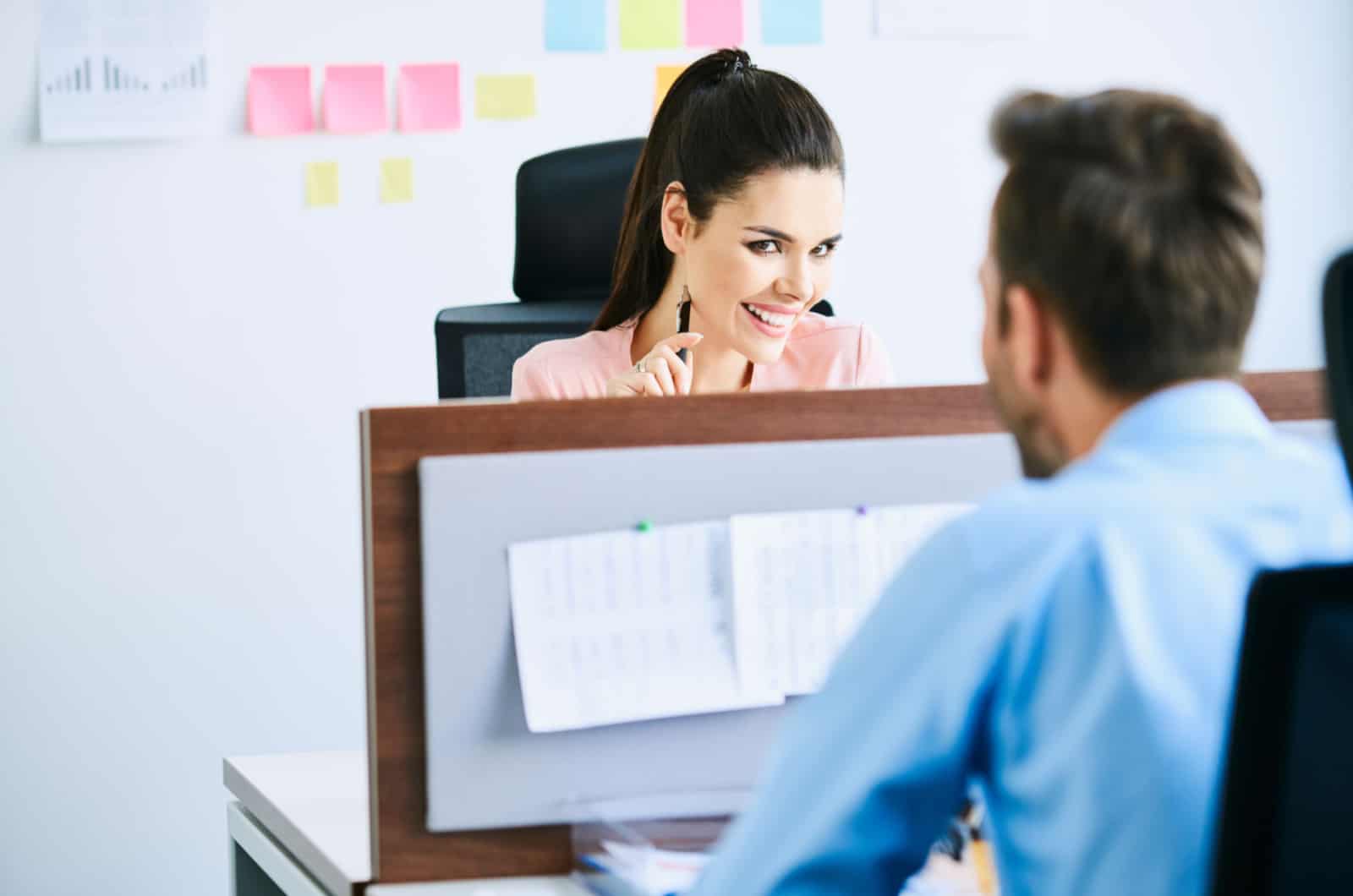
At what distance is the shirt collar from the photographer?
2.45ft

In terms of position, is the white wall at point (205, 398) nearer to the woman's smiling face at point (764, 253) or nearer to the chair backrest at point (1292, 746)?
the woman's smiling face at point (764, 253)

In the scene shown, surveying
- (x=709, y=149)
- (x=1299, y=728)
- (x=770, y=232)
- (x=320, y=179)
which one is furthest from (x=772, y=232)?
(x=1299, y=728)

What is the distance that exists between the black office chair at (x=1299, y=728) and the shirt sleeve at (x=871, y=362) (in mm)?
1472

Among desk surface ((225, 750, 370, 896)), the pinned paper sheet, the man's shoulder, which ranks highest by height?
the pinned paper sheet

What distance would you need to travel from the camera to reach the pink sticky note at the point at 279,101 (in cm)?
284

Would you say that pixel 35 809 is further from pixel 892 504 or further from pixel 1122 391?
pixel 1122 391

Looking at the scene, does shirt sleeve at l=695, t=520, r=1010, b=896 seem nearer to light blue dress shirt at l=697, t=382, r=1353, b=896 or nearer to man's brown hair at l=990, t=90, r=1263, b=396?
light blue dress shirt at l=697, t=382, r=1353, b=896

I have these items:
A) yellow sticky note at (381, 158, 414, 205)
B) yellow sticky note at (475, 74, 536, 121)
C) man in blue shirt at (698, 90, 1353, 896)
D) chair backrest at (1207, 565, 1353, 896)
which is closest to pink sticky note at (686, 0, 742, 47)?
yellow sticky note at (475, 74, 536, 121)

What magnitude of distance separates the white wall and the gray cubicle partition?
6.03 feet

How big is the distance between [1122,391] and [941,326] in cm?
238

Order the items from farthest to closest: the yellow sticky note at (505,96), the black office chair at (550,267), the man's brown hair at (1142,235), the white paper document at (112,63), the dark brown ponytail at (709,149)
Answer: the yellow sticky note at (505,96)
the white paper document at (112,63)
the black office chair at (550,267)
the dark brown ponytail at (709,149)
the man's brown hair at (1142,235)

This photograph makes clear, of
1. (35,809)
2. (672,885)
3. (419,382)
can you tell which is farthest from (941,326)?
(672,885)

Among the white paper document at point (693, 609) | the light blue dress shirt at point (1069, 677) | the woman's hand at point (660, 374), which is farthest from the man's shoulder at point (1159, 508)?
the woman's hand at point (660, 374)

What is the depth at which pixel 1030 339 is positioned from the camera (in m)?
0.79
